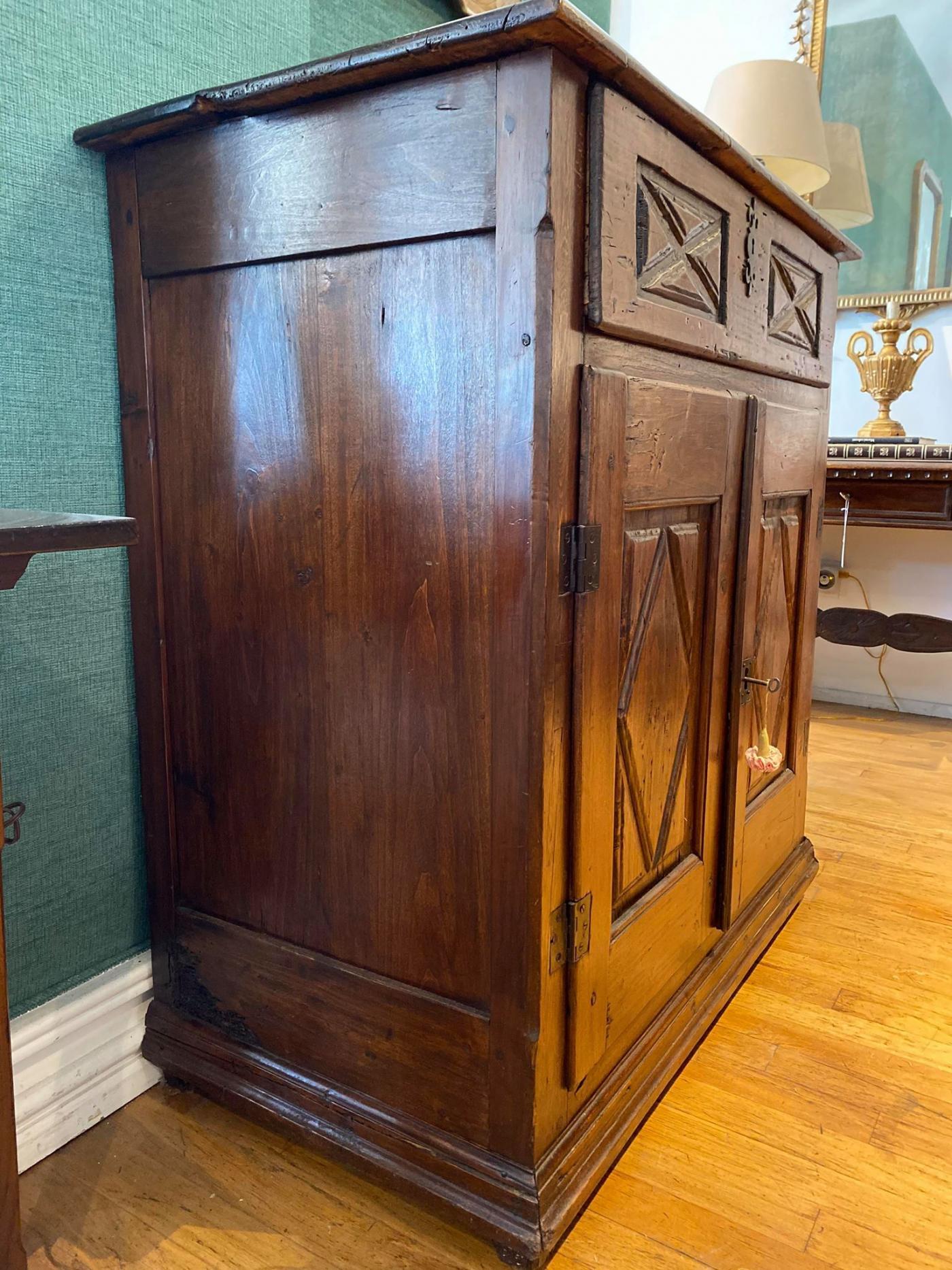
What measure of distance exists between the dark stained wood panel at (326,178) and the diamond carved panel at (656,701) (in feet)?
1.38

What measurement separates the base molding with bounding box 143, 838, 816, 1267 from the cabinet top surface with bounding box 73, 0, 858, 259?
3.61 feet

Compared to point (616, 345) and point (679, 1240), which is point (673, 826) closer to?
point (679, 1240)

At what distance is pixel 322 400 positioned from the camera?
106 centimetres

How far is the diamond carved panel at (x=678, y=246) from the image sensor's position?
1038 mm

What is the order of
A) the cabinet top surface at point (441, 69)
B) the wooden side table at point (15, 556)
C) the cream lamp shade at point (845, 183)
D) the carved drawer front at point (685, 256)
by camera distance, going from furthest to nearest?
the cream lamp shade at point (845, 183)
the carved drawer front at point (685, 256)
the cabinet top surface at point (441, 69)
the wooden side table at point (15, 556)

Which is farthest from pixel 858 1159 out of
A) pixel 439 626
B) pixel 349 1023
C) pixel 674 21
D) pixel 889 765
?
pixel 674 21

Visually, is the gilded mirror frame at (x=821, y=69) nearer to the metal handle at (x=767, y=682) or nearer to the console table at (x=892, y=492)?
the console table at (x=892, y=492)

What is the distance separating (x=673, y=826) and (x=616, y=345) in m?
0.67

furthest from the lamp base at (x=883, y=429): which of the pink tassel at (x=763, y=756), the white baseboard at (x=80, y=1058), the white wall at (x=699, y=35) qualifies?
the white baseboard at (x=80, y=1058)

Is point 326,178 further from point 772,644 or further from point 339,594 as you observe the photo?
point 772,644

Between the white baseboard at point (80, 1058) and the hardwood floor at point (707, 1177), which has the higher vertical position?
the white baseboard at point (80, 1058)

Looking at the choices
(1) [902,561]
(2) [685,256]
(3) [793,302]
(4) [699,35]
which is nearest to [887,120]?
(4) [699,35]

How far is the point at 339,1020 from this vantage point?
3.80ft

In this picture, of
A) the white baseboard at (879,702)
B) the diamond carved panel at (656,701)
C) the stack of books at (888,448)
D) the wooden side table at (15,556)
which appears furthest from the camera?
the white baseboard at (879,702)
